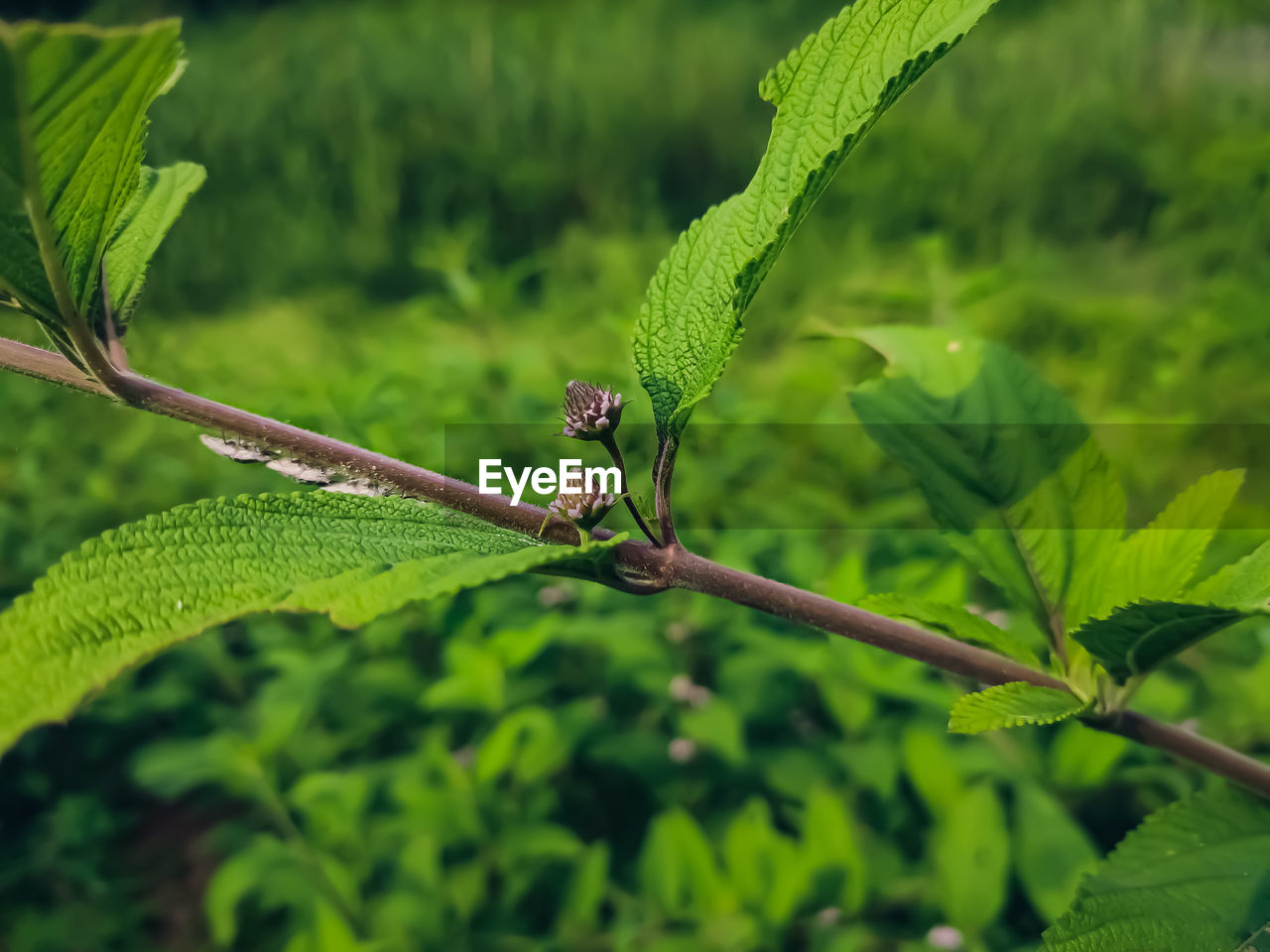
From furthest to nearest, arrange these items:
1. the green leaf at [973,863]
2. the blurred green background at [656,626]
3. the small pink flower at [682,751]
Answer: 1. the small pink flower at [682,751]
2. the blurred green background at [656,626]
3. the green leaf at [973,863]

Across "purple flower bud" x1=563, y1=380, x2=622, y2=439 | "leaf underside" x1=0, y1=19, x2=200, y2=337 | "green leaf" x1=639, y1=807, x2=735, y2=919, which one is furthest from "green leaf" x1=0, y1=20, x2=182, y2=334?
"green leaf" x1=639, y1=807, x2=735, y2=919

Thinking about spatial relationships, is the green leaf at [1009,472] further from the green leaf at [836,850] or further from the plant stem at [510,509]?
the green leaf at [836,850]

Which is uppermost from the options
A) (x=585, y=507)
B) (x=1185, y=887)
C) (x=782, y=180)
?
(x=782, y=180)

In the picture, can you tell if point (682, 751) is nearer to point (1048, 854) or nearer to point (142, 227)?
point (1048, 854)

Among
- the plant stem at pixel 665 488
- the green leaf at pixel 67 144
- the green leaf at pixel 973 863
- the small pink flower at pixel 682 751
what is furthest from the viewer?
the small pink flower at pixel 682 751

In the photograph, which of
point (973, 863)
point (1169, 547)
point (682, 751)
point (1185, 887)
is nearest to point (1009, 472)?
point (1169, 547)

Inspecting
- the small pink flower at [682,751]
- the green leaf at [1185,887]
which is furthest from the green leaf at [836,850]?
the green leaf at [1185,887]

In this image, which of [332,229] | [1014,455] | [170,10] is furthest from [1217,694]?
[170,10]

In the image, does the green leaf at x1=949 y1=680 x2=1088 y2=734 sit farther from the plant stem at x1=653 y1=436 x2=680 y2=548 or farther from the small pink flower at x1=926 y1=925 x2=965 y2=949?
the small pink flower at x1=926 y1=925 x2=965 y2=949
